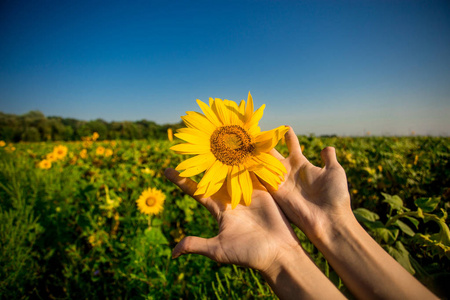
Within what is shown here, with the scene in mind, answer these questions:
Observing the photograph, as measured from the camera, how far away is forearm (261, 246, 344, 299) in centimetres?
105

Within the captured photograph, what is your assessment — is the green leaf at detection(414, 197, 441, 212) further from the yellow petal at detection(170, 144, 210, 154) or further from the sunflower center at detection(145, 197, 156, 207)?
the sunflower center at detection(145, 197, 156, 207)

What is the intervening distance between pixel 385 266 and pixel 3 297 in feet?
9.68

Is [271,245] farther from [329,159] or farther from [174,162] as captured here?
[174,162]

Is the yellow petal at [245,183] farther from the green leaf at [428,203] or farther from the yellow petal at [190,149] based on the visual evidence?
the green leaf at [428,203]

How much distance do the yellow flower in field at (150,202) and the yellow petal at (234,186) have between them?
146 cm

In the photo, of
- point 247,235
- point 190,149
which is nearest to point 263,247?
point 247,235

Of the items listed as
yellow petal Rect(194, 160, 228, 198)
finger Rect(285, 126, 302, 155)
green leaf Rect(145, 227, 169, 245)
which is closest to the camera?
yellow petal Rect(194, 160, 228, 198)

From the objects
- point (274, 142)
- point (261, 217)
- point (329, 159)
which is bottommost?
point (261, 217)

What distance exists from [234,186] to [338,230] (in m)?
0.70

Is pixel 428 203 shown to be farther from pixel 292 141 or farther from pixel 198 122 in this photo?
pixel 198 122

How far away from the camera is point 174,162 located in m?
4.23

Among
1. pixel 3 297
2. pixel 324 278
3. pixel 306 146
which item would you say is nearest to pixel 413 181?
pixel 306 146

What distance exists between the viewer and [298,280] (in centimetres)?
109

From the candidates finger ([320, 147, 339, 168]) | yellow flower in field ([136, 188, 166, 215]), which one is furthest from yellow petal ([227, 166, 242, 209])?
yellow flower in field ([136, 188, 166, 215])
